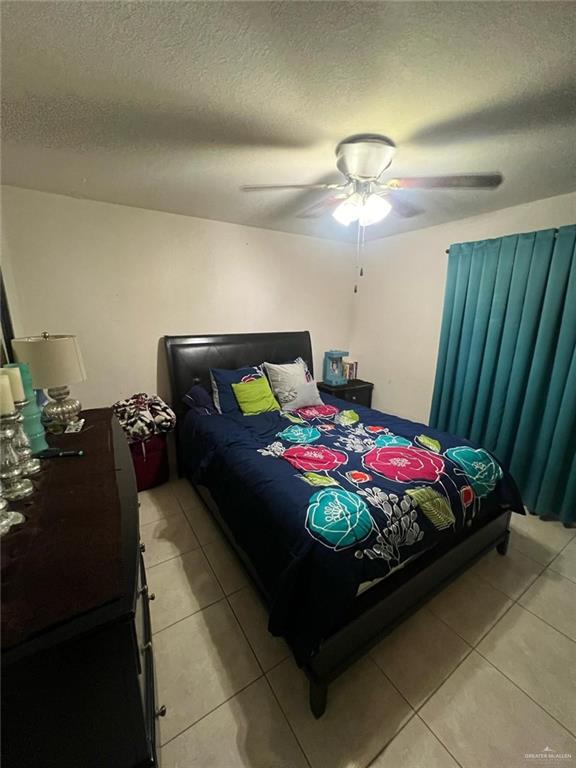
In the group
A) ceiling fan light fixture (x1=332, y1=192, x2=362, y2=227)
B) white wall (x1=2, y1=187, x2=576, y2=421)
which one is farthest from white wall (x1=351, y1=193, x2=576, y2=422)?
ceiling fan light fixture (x1=332, y1=192, x2=362, y2=227)

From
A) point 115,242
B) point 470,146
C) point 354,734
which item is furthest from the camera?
point 115,242

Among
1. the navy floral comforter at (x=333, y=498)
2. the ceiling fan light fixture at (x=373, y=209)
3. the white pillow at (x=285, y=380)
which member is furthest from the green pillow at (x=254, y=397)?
the ceiling fan light fixture at (x=373, y=209)

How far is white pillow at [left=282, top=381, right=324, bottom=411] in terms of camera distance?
2641mm

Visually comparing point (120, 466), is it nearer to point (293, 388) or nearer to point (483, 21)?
point (293, 388)

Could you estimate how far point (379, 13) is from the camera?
85cm

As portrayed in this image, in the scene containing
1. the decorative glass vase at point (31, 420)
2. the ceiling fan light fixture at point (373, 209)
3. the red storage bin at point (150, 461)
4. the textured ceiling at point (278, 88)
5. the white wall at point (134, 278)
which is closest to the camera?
the textured ceiling at point (278, 88)

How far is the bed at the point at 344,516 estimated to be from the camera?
3.82 feet

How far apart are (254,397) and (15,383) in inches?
63.5

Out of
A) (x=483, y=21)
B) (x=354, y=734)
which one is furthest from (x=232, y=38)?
(x=354, y=734)

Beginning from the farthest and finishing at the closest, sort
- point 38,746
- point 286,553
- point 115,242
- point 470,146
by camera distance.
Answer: point 115,242
point 470,146
point 286,553
point 38,746

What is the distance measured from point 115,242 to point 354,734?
10.3 feet

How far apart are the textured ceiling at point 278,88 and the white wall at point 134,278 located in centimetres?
37

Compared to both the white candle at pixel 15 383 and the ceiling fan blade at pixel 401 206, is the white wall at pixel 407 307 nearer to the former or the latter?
the ceiling fan blade at pixel 401 206

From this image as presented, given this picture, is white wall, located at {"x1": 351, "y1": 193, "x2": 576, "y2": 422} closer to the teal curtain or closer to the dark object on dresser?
the teal curtain
